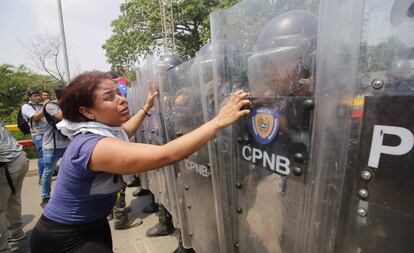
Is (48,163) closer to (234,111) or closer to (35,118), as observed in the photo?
(35,118)

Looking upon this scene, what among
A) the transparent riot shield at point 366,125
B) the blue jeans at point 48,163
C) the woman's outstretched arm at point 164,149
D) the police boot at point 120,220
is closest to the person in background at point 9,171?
the blue jeans at point 48,163

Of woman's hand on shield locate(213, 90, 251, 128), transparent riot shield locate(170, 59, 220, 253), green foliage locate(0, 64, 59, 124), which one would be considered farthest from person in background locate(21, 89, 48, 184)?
green foliage locate(0, 64, 59, 124)

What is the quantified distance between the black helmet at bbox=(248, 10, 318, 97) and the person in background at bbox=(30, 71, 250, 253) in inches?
6.4

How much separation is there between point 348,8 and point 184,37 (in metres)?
20.3

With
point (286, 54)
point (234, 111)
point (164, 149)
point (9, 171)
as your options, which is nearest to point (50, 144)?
point (9, 171)

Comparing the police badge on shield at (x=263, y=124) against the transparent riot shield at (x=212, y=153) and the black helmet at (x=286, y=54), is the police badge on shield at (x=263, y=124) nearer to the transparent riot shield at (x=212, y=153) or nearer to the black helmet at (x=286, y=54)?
the black helmet at (x=286, y=54)

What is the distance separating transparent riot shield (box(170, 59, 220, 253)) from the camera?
1981 mm

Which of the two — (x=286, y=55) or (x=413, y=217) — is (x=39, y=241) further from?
(x=413, y=217)

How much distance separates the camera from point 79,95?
159cm

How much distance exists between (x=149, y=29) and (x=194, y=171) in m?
18.9

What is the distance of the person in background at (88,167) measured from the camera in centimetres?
138

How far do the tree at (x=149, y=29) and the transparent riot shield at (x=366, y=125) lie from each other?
1831 cm

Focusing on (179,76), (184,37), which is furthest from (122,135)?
(184,37)

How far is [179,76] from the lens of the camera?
2.20 m
